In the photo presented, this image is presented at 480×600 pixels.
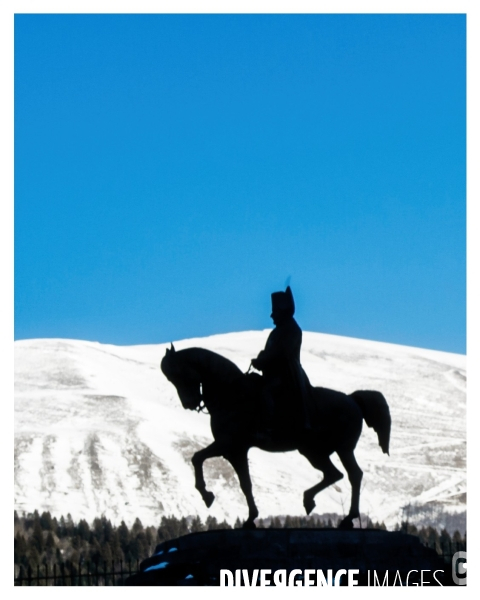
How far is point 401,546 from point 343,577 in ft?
4.27

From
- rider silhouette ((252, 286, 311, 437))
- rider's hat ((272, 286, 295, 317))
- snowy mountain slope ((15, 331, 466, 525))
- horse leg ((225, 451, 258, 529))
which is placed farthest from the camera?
snowy mountain slope ((15, 331, 466, 525))

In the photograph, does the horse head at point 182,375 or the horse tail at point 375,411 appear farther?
the horse tail at point 375,411

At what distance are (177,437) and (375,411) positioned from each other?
210 ft

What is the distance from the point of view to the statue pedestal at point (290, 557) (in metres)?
21.9

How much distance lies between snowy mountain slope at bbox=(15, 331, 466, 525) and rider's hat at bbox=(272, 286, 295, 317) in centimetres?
4947

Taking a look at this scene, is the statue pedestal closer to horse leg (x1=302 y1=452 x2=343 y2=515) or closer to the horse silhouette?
the horse silhouette

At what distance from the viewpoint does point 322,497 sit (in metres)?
75.6

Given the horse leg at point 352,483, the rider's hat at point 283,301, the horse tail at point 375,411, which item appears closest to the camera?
the horse leg at point 352,483

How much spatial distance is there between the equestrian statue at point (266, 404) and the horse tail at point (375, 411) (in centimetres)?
62

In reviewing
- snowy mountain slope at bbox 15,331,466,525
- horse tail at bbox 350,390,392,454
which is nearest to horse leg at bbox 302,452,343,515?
horse tail at bbox 350,390,392,454

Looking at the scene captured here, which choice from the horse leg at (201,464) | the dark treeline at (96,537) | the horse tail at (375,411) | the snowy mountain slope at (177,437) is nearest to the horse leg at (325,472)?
the horse tail at (375,411)

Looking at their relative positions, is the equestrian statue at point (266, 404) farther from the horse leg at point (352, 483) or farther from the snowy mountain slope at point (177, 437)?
the snowy mountain slope at point (177, 437)

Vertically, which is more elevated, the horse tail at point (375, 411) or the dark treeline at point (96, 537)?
the horse tail at point (375, 411)

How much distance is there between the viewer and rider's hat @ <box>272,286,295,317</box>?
23797mm
